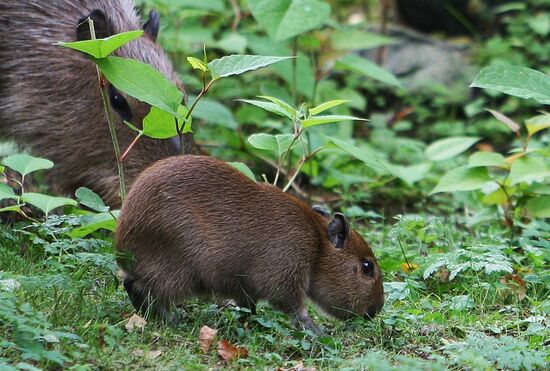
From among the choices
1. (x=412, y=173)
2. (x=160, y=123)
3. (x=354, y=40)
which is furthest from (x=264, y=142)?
(x=354, y=40)

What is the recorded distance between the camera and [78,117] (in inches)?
259

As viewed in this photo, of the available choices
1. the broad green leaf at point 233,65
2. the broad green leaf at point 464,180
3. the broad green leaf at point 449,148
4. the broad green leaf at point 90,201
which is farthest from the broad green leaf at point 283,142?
the broad green leaf at point 449,148

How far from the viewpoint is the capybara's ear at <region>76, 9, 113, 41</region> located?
6578 mm

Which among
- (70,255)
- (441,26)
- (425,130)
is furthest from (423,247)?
(441,26)

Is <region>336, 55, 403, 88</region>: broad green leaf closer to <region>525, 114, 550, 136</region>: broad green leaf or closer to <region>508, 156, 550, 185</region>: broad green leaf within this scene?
<region>525, 114, 550, 136</region>: broad green leaf

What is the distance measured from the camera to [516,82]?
5.03m

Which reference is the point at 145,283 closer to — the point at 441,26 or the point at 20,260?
the point at 20,260

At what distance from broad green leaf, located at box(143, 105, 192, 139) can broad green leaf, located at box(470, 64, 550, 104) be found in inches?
62.0

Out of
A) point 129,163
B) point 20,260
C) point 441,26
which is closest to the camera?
point 20,260

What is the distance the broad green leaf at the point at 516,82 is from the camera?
4.96 m

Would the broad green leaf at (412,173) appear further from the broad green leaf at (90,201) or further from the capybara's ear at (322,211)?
the broad green leaf at (90,201)

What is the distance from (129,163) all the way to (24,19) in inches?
59.7

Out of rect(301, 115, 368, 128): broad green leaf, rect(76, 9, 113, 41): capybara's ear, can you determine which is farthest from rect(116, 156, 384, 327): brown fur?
rect(76, 9, 113, 41): capybara's ear

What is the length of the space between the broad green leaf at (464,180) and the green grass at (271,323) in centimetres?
80
